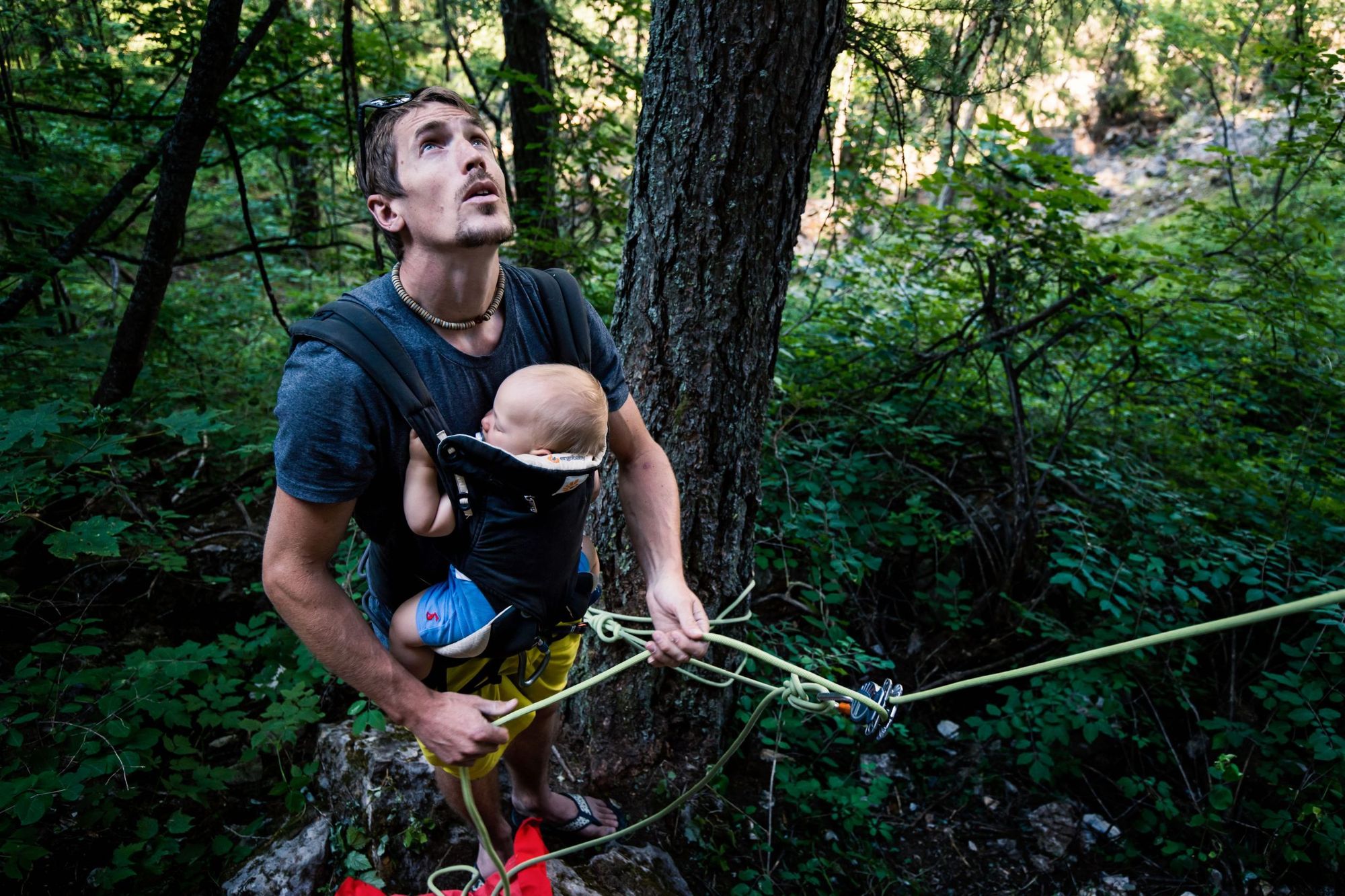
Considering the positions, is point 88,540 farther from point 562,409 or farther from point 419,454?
point 562,409

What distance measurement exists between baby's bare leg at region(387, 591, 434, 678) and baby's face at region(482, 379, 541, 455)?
374 mm

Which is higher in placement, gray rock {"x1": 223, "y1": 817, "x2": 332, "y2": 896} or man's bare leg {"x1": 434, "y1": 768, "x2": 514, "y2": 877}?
man's bare leg {"x1": 434, "y1": 768, "x2": 514, "y2": 877}

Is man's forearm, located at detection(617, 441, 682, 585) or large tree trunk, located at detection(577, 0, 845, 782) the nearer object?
man's forearm, located at detection(617, 441, 682, 585)

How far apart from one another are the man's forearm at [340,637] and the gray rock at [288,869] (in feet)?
3.91

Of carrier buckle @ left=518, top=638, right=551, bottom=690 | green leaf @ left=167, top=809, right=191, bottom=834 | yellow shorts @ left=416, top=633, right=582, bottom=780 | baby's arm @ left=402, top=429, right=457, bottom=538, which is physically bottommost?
green leaf @ left=167, top=809, right=191, bottom=834

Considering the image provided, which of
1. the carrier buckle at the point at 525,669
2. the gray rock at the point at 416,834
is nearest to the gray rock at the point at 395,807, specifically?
the gray rock at the point at 416,834

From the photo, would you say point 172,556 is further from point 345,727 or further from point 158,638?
point 345,727

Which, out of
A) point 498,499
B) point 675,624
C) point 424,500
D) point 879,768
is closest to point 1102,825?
point 879,768

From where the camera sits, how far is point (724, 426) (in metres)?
2.39

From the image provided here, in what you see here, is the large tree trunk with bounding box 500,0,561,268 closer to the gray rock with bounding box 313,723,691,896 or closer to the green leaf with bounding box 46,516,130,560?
the green leaf with bounding box 46,516,130,560

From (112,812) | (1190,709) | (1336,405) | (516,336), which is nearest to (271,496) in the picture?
(112,812)

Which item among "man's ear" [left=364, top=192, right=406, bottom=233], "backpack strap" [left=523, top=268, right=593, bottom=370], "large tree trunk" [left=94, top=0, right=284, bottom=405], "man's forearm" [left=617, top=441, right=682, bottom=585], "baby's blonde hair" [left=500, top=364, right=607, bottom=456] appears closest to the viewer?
"baby's blonde hair" [left=500, top=364, right=607, bottom=456]

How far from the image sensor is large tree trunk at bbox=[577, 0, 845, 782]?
6.75 ft

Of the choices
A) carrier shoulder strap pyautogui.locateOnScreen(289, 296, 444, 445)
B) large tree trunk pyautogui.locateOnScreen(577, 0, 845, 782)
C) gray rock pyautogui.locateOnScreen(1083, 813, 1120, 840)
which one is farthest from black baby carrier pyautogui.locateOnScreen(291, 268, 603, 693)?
gray rock pyautogui.locateOnScreen(1083, 813, 1120, 840)
